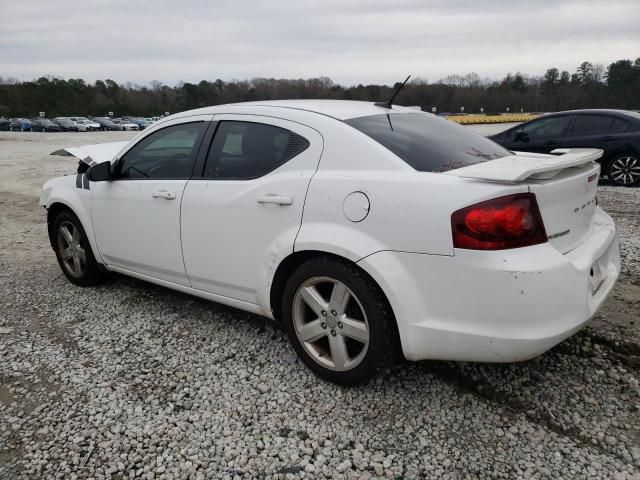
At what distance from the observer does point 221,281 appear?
3.23 metres

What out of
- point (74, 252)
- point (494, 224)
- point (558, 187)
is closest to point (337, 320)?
point (494, 224)

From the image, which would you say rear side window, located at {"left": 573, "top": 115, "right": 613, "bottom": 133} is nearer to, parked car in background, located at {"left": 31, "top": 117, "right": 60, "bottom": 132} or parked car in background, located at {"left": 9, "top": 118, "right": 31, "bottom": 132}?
parked car in background, located at {"left": 31, "top": 117, "right": 60, "bottom": 132}

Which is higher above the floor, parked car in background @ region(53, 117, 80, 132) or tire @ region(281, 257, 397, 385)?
tire @ region(281, 257, 397, 385)

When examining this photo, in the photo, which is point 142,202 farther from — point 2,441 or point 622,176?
point 622,176

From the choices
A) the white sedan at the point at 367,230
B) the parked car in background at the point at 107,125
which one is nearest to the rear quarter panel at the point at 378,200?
the white sedan at the point at 367,230

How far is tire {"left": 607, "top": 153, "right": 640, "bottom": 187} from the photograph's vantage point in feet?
27.9

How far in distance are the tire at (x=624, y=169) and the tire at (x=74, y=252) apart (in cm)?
841

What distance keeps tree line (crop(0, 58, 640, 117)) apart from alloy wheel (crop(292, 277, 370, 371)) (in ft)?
242

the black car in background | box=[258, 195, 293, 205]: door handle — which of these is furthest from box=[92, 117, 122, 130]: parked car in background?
box=[258, 195, 293, 205]: door handle

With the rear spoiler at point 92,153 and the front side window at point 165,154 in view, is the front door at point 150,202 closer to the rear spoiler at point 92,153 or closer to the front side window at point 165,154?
the front side window at point 165,154

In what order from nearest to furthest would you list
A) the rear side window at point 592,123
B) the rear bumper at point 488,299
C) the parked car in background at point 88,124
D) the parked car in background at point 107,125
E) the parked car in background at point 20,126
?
1. the rear bumper at point 488,299
2. the rear side window at point 592,123
3. the parked car in background at point 20,126
4. the parked car in background at point 88,124
5. the parked car in background at point 107,125

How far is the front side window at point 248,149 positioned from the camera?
9.61 ft

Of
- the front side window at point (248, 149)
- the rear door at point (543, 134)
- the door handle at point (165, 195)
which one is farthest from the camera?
the rear door at point (543, 134)

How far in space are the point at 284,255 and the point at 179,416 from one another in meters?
1.03
